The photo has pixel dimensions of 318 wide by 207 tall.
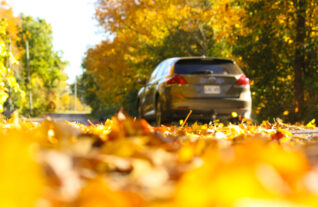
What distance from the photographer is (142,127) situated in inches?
62.0

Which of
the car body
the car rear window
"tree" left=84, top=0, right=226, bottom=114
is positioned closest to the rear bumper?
the car body

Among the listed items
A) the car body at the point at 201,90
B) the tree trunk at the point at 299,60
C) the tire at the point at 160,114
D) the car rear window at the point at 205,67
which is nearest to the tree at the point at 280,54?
the tree trunk at the point at 299,60

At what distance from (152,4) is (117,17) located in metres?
2.18

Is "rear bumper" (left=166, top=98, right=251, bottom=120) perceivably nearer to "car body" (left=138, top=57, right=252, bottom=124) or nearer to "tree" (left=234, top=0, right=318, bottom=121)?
"car body" (left=138, top=57, right=252, bottom=124)

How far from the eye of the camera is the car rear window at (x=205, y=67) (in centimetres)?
820

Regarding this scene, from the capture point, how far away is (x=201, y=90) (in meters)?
8.00

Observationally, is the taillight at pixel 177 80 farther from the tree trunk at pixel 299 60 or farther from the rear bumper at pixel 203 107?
the tree trunk at pixel 299 60

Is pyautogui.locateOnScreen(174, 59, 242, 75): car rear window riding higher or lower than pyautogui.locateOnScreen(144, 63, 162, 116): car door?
higher

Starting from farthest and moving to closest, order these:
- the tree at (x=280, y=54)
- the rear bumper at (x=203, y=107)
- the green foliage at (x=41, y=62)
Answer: the green foliage at (x=41, y=62), the tree at (x=280, y=54), the rear bumper at (x=203, y=107)

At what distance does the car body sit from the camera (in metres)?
7.94

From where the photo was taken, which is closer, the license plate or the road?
the road

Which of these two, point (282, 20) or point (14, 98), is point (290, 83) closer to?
point (282, 20)

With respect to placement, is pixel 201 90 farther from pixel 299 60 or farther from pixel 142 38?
pixel 142 38

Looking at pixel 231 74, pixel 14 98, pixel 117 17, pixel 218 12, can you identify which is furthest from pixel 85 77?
pixel 231 74
